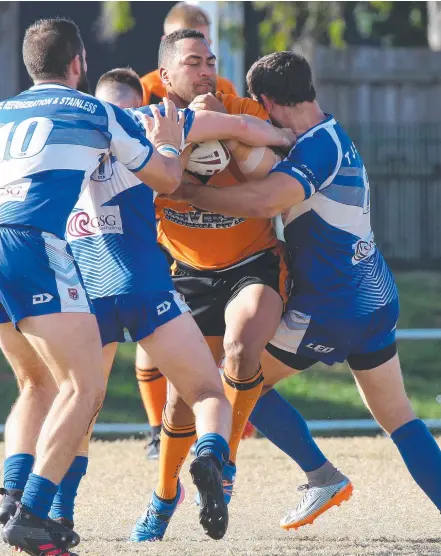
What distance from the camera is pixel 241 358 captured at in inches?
217

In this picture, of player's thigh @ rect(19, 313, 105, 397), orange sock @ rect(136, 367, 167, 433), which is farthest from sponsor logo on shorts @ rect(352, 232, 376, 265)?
orange sock @ rect(136, 367, 167, 433)

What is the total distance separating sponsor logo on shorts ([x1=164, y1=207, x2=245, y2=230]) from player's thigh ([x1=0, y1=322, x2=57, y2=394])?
1025mm

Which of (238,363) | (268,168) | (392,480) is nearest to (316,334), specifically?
(238,363)

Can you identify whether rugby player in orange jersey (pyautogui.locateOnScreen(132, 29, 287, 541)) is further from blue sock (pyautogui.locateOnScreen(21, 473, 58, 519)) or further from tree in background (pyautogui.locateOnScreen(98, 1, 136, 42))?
tree in background (pyautogui.locateOnScreen(98, 1, 136, 42))

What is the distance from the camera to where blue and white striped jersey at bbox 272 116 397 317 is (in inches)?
219

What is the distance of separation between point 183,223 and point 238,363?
0.79 m

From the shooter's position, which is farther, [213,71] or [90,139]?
[213,71]

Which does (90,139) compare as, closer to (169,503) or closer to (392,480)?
(169,503)

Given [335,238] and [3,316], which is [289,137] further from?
[3,316]

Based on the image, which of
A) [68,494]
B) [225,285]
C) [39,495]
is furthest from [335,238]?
[39,495]

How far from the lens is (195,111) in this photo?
544 cm

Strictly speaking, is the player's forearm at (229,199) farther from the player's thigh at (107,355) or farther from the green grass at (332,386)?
the green grass at (332,386)

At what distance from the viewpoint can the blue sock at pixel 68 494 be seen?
5.45 m

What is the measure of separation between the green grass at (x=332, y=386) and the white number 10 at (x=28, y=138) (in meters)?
5.81
